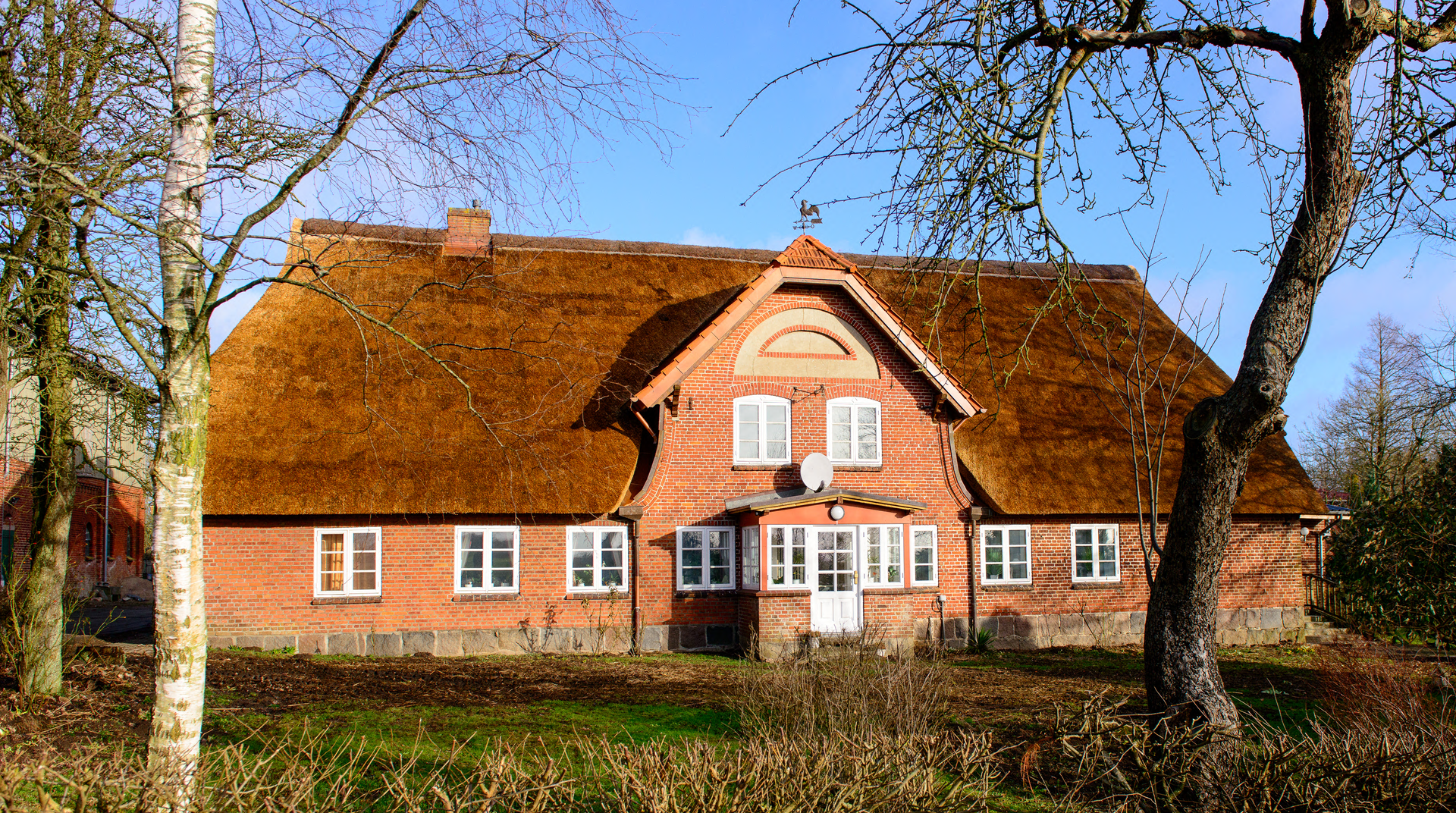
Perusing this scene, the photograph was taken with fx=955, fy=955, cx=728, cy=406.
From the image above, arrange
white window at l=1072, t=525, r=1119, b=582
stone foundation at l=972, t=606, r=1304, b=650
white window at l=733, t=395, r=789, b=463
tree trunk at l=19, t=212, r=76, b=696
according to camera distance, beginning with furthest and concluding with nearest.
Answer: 1. white window at l=1072, t=525, r=1119, b=582
2. stone foundation at l=972, t=606, r=1304, b=650
3. white window at l=733, t=395, r=789, b=463
4. tree trunk at l=19, t=212, r=76, b=696

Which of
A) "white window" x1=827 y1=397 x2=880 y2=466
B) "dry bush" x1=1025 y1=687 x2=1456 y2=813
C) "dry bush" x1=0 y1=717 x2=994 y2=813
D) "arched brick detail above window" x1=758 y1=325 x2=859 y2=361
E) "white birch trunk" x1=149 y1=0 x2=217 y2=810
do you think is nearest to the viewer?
"dry bush" x1=0 y1=717 x2=994 y2=813

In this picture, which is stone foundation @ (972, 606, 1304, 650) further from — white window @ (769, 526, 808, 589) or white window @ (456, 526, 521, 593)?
white window @ (456, 526, 521, 593)

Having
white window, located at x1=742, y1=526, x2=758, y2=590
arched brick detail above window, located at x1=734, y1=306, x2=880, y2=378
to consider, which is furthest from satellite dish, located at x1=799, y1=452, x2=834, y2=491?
arched brick detail above window, located at x1=734, y1=306, x2=880, y2=378

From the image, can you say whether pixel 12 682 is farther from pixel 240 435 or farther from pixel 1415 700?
pixel 1415 700

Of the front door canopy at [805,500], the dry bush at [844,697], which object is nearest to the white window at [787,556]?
the front door canopy at [805,500]

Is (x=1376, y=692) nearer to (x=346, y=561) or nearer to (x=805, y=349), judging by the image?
(x=805, y=349)

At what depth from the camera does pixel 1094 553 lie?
751 inches

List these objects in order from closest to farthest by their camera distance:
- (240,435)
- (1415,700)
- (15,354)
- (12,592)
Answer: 1. (1415,700)
2. (15,354)
3. (12,592)
4. (240,435)

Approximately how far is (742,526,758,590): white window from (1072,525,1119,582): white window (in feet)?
21.7

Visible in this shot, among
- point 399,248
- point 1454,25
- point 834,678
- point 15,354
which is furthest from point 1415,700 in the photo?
point 399,248

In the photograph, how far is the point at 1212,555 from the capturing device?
298 inches

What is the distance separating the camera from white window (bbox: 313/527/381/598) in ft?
53.3

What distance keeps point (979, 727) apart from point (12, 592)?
1024cm

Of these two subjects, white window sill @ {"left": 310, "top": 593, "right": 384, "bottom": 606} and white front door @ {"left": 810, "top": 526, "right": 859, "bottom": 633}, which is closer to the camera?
white window sill @ {"left": 310, "top": 593, "right": 384, "bottom": 606}
